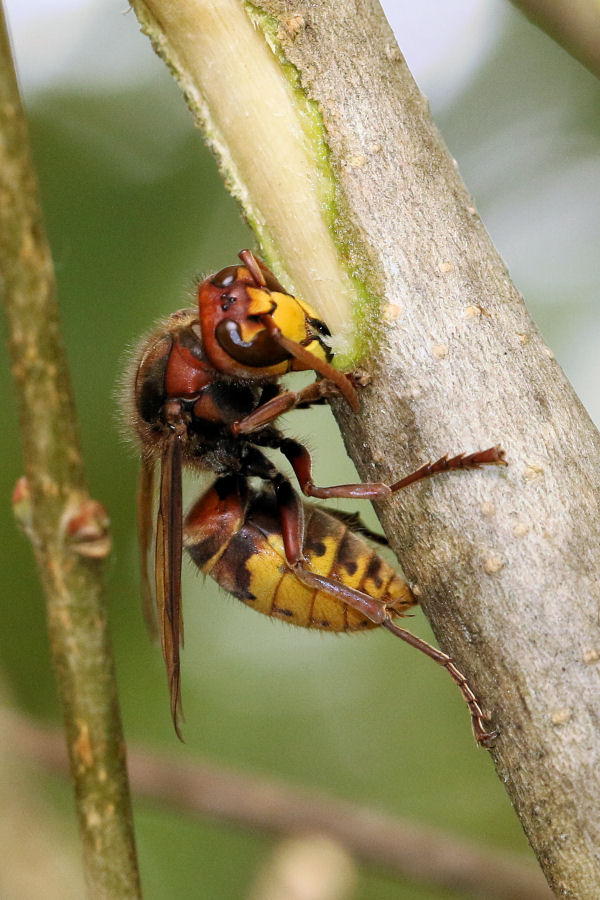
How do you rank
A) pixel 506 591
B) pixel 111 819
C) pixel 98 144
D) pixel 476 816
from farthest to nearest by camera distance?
pixel 476 816 < pixel 98 144 < pixel 506 591 < pixel 111 819

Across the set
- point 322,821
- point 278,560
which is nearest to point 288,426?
point 278,560

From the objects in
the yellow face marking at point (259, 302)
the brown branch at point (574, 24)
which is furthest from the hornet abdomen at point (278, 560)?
the brown branch at point (574, 24)

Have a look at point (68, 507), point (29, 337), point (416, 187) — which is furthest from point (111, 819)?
point (416, 187)

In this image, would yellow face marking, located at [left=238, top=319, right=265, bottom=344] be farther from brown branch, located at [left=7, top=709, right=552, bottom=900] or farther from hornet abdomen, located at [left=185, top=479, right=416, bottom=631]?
brown branch, located at [left=7, top=709, right=552, bottom=900]

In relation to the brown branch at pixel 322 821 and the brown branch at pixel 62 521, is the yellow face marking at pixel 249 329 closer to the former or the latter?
the brown branch at pixel 62 521

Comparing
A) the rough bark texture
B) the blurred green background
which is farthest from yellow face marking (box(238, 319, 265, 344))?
the blurred green background

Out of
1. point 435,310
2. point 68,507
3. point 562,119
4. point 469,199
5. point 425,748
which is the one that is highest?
point 562,119

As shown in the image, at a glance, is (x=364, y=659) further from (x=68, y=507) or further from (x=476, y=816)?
(x=68, y=507)

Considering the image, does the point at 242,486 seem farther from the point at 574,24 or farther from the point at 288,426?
the point at 288,426
